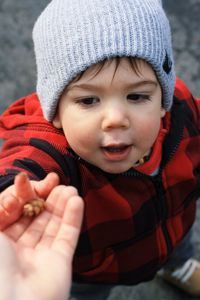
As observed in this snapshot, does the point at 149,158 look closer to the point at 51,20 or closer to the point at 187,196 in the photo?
the point at 187,196

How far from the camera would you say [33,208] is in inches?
29.0

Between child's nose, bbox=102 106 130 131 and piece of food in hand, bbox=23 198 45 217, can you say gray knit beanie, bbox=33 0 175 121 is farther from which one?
piece of food in hand, bbox=23 198 45 217

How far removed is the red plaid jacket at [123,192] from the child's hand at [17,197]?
0.12 m

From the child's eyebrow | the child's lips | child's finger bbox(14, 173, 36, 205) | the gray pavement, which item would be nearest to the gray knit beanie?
the child's eyebrow

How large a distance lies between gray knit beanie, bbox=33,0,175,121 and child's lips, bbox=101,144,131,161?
0.13m

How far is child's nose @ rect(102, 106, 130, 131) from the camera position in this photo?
0.85 meters

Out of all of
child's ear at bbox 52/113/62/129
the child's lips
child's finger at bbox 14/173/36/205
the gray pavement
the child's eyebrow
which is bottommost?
the gray pavement

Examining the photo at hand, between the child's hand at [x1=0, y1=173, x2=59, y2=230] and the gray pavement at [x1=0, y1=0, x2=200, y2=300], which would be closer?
the child's hand at [x1=0, y1=173, x2=59, y2=230]

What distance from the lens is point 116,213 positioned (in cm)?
103

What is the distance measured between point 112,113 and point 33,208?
8.4 inches

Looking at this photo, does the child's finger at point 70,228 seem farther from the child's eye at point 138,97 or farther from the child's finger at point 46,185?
the child's eye at point 138,97

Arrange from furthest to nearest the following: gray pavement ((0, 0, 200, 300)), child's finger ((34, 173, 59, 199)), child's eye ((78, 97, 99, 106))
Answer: gray pavement ((0, 0, 200, 300)), child's eye ((78, 97, 99, 106)), child's finger ((34, 173, 59, 199))

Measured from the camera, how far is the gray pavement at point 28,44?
1823 mm

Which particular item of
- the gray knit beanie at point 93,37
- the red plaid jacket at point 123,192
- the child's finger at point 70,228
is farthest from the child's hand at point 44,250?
the gray knit beanie at point 93,37
